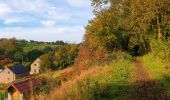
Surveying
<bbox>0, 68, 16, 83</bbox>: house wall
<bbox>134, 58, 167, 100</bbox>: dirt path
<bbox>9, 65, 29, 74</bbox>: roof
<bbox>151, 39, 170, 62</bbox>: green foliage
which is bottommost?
<bbox>0, 68, 16, 83</bbox>: house wall

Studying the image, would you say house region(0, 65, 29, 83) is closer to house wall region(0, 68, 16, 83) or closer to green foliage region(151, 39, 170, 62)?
house wall region(0, 68, 16, 83)

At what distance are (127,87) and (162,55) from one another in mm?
8358

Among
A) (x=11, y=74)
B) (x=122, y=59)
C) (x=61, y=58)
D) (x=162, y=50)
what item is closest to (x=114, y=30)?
(x=122, y=59)

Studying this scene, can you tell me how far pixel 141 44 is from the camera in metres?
37.9

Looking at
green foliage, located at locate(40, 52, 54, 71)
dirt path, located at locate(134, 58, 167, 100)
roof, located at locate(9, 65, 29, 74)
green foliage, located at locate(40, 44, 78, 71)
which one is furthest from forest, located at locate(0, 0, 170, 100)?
roof, located at locate(9, 65, 29, 74)

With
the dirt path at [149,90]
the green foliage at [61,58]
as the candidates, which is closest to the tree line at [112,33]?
the dirt path at [149,90]

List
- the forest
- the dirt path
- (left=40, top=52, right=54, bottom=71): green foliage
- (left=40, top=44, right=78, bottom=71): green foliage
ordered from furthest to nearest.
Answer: (left=40, top=52, right=54, bottom=71): green foliage < (left=40, top=44, right=78, bottom=71): green foliage < the forest < the dirt path

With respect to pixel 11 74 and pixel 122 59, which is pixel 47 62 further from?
pixel 122 59

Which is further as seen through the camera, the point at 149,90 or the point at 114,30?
the point at 114,30

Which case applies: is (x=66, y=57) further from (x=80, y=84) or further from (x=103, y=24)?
(x=80, y=84)

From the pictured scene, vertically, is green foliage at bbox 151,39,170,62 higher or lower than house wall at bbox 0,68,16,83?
higher

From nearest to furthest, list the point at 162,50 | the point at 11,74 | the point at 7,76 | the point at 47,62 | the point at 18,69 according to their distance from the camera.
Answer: the point at 162,50, the point at 47,62, the point at 11,74, the point at 7,76, the point at 18,69

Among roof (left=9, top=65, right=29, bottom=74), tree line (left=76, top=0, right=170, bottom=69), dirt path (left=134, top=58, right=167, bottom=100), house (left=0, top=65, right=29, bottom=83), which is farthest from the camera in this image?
roof (left=9, top=65, right=29, bottom=74)

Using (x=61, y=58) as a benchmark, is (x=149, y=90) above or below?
above
